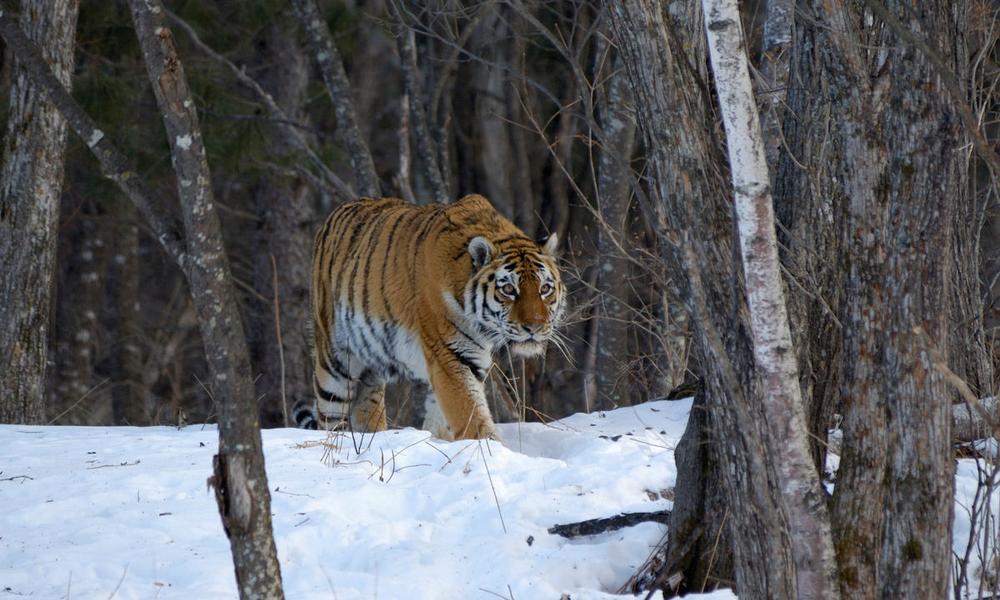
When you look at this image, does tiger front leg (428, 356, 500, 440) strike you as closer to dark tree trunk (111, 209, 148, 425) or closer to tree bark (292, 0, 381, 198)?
tree bark (292, 0, 381, 198)

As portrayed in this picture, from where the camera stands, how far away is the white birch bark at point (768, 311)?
311 centimetres

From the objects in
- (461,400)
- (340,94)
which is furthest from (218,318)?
(340,94)

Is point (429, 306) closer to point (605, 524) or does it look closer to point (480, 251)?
point (480, 251)

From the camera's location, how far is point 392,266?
7.20 metres

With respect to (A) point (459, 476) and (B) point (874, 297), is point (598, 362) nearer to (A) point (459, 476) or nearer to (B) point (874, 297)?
(A) point (459, 476)

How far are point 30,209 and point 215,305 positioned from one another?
4546mm

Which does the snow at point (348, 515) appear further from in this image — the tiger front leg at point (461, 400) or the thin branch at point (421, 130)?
the thin branch at point (421, 130)

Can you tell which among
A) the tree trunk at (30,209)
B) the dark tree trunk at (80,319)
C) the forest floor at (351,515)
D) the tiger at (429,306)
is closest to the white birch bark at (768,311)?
the forest floor at (351,515)

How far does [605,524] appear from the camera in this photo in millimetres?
4664

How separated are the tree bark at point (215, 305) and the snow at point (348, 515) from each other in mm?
823

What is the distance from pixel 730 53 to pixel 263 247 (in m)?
10.9

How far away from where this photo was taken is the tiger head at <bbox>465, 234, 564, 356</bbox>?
21.7ft

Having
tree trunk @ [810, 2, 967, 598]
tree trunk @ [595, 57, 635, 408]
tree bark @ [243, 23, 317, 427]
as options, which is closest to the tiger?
tree trunk @ [595, 57, 635, 408]

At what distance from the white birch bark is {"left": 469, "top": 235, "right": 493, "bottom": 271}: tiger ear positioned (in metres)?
3.52
